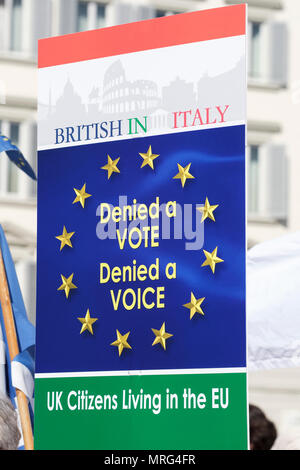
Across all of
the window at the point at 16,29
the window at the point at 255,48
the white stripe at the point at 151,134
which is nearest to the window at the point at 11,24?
the window at the point at 16,29

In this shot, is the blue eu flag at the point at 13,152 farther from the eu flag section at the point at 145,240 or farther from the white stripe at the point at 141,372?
the white stripe at the point at 141,372

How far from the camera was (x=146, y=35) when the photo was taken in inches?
320

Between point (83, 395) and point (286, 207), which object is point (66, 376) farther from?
point (286, 207)

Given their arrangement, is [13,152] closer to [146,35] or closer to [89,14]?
[146,35]

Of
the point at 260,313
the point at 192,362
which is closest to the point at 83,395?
the point at 192,362

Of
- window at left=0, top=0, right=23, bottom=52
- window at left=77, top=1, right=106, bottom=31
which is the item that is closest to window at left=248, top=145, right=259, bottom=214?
window at left=77, top=1, right=106, bottom=31

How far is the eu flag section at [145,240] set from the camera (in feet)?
25.2

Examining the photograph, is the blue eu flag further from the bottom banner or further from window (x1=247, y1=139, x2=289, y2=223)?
window (x1=247, y1=139, x2=289, y2=223)

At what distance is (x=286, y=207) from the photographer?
15555 millimetres

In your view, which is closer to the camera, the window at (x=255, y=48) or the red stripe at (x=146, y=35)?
the red stripe at (x=146, y=35)

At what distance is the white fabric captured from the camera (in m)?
8.63

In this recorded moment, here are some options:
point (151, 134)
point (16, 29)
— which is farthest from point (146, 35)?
point (16, 29)

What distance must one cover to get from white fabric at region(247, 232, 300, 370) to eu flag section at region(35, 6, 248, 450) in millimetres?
1061

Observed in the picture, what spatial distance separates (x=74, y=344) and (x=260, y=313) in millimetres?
1609
